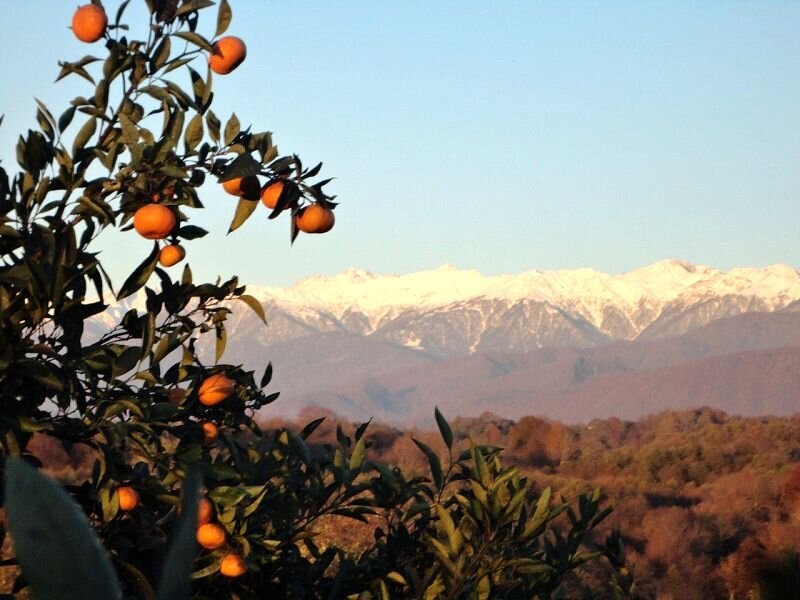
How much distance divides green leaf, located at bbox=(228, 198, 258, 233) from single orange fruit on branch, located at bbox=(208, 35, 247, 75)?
1.36 ft

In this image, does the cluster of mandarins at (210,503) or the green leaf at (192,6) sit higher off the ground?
the green leaf at (192,6)

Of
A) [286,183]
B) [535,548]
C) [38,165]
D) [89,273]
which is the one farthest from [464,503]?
[38,165]

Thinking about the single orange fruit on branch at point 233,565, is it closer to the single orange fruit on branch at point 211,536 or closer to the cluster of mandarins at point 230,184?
the single orange fruit on branch at point 211,536

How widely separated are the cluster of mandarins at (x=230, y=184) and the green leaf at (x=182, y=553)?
2.15 metres

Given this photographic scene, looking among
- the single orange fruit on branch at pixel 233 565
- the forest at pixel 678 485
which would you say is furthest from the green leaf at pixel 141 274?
the forest at pixel 678 485

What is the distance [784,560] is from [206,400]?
1.71 metres

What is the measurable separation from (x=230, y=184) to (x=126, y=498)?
3.08 ft

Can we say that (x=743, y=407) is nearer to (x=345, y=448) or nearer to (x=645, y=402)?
(x=645, y=402)

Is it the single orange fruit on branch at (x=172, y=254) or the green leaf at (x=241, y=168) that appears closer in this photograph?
the green leaf at (x=241, y=168)

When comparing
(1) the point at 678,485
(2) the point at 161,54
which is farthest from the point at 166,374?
(1) the point at 678,485

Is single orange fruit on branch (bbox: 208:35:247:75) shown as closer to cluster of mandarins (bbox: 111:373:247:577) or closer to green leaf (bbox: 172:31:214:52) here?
green leaf (bbox: 172:31:214:52)

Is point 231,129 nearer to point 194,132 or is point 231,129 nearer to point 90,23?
point 194,132

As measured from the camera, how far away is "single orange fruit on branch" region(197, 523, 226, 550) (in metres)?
3.05

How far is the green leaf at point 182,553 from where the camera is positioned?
0.88 meters
